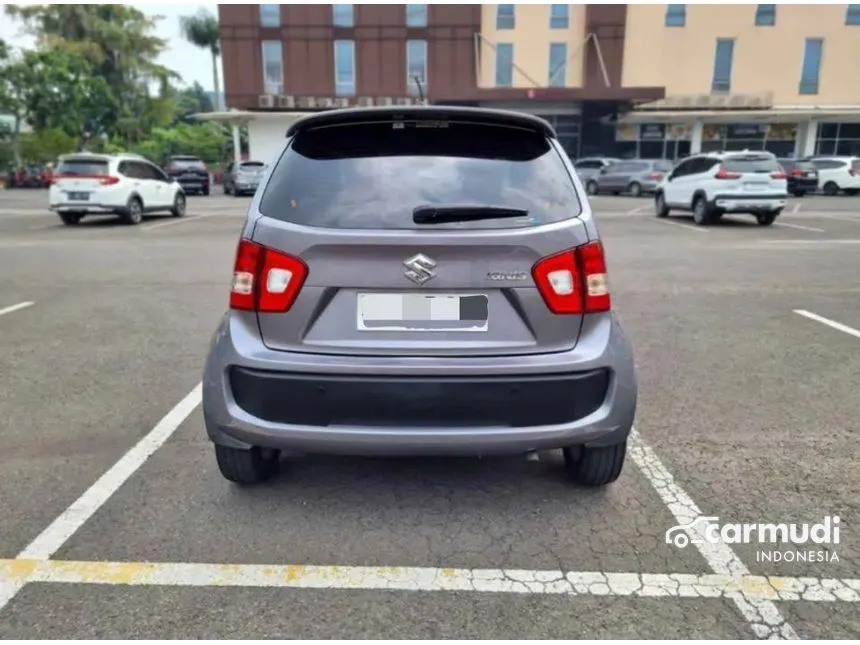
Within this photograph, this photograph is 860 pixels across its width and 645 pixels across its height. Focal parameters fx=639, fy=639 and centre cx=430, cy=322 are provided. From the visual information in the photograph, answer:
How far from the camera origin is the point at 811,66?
36.5 m

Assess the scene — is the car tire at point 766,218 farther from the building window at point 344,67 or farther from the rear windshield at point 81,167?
the building window at point 344,67

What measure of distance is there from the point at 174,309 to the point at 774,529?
5.90 metres

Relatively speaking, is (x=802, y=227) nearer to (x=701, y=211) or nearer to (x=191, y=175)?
(x=701, y=211)

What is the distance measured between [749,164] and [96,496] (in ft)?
48.7

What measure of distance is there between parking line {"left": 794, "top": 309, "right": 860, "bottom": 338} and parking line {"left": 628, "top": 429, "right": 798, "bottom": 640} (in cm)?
338

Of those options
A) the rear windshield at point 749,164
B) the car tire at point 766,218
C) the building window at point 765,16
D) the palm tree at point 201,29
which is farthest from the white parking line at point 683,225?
the palm tree at point 201,29

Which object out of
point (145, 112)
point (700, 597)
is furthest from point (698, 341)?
point (145, 112)

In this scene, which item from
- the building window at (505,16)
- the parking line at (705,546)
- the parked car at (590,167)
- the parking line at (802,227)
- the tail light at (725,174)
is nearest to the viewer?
the parking line at (705,546)

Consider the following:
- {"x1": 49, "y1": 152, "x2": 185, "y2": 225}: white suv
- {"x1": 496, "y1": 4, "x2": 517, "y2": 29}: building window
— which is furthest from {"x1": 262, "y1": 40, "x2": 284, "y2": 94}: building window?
{"x1": 49, "y1": 152, "x2": 185, "y2": 225}: white suv

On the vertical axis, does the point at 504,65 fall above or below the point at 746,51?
below

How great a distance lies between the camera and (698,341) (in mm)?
5574

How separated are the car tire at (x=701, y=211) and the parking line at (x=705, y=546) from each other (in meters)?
12.5

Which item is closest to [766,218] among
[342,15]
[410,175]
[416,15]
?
[410,175]

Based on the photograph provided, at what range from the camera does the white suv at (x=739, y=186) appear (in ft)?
46.3
